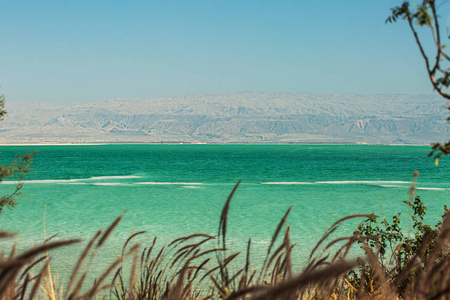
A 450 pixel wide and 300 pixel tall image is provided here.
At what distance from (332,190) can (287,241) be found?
35.1 m

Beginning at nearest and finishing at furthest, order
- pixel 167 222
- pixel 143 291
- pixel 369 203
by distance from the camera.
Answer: pixel 143 291 → pixel 167 222 → pixel 369 203

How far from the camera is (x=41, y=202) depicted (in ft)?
92.8

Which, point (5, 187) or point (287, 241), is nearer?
point (287, 241)

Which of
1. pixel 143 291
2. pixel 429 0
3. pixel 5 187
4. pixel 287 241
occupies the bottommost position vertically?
pixel 5 187

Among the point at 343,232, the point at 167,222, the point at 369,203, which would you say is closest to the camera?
the point at 343,232

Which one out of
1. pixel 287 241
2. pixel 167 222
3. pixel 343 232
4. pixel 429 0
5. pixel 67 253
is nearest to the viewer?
pixel 287 241

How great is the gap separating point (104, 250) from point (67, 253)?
1.15 meters

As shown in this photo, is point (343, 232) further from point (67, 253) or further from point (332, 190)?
point (332, 190)

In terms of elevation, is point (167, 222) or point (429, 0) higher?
point (429, 0)

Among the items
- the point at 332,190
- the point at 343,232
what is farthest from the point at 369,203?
the point at 343,232

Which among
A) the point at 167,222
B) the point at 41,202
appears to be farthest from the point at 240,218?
the point at 41,202

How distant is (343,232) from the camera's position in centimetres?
1794

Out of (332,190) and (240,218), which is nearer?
(240,218)

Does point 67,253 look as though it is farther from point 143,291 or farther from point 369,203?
point 369,203
